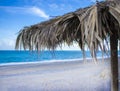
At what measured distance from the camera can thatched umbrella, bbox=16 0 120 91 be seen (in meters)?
1.59

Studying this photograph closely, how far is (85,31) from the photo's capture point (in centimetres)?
160

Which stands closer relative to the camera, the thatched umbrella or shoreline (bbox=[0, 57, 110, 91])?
the thatched umbrella

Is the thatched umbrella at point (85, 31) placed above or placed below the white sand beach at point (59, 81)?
above

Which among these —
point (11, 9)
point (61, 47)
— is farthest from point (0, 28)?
point (61, 47)

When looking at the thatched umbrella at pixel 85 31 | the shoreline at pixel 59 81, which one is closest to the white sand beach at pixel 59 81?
the shoreline at pixel 59 81

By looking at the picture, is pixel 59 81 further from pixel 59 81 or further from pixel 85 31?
pixel 85 31

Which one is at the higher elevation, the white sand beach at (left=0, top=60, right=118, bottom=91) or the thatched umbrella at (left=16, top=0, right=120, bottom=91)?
the thatched umbrella at (left=16, top=0, right=120, bottom=91)

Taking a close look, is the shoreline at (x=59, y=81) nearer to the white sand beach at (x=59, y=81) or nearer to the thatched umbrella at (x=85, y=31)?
the white sand beach at (x=59, y=81)

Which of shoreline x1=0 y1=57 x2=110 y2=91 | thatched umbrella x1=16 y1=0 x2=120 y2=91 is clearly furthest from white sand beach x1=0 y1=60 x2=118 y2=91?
A: thatched umbrella x1=16 y1=0 x2=120 y2=91

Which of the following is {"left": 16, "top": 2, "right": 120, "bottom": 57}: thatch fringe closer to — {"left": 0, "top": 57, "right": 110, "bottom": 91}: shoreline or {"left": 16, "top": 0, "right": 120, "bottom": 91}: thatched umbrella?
{"left": 16, "top": 0, "right": 120, "bottom": 91}: thatched umbrella

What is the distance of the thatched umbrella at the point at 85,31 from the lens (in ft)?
5.20

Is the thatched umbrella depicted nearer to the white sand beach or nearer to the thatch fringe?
the thatch fringe

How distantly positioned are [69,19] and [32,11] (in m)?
24.3

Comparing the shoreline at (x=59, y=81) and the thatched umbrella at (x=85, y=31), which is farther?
the shoreline at (x=59, y=81)
